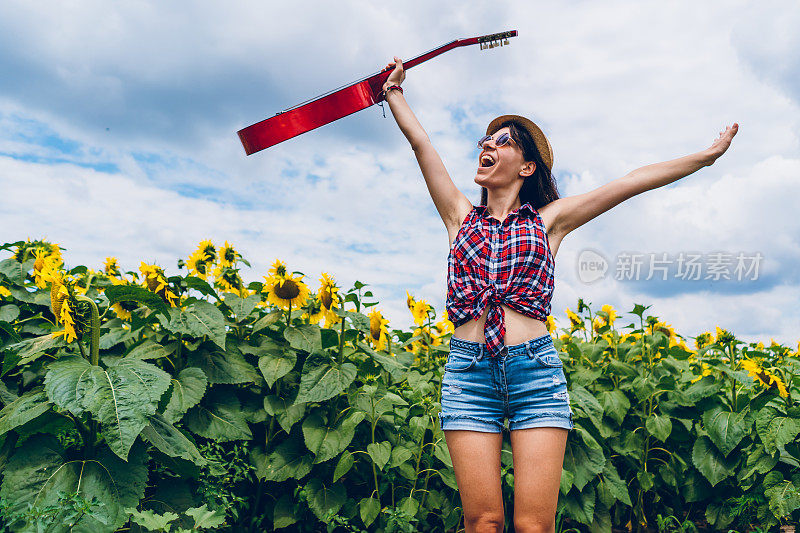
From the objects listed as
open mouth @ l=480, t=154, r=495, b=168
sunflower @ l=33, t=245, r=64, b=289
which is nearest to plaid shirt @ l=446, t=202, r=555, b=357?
open mouth @ l=480, t=154, r=495, b=168

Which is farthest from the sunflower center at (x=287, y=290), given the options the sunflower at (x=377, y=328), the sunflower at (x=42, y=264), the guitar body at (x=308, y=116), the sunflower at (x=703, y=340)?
the sunflower at (x=703, y=340)

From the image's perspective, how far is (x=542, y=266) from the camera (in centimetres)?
238

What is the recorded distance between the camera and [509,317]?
7.47ft

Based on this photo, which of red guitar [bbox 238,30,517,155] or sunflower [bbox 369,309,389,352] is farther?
sunflower [bbox 369,309,389,352]

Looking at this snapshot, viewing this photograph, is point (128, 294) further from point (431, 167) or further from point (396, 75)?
point (396, 75)

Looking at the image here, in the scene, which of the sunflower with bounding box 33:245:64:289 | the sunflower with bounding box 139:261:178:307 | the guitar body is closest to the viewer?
the guitar body

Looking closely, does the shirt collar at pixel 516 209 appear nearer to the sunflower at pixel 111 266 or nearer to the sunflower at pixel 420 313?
the sunflower at pixel 420 313

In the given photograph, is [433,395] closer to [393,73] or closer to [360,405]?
[360,405]

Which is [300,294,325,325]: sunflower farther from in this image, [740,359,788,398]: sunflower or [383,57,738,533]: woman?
[740,359,788,398]: sunflower

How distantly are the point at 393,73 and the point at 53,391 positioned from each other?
1.83 metres

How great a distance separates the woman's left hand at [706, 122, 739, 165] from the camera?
264 centimetres

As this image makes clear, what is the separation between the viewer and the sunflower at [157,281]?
309 centimetres

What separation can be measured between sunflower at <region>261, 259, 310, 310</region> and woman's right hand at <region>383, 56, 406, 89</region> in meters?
1.15

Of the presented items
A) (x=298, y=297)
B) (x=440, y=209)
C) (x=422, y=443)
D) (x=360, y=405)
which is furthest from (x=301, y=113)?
(x=422, y=443)
